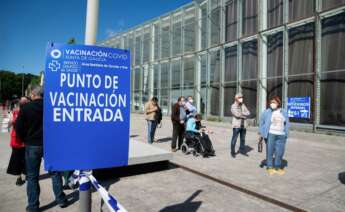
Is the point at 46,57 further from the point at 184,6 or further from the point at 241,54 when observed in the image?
the point at 184,6

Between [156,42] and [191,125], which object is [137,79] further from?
[191,125]

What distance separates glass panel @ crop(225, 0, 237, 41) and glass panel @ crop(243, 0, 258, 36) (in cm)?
96

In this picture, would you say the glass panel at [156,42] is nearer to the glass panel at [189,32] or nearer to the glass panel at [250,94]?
the glass panel at [189,32]

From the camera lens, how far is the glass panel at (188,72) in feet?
82.4

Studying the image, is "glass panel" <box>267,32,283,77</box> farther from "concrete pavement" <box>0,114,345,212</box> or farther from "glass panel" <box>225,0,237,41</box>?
"concrete pavement" <box>0,114,345,212</box>

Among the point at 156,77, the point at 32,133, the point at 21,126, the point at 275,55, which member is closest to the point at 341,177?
the point at 32,133

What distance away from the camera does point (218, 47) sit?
22.1 metres

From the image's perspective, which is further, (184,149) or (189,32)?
(189,32)

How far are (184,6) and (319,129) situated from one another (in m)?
17.4

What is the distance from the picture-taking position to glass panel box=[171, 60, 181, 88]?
2670 cm

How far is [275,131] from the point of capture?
6.07 m

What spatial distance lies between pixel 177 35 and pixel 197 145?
20.8 meters

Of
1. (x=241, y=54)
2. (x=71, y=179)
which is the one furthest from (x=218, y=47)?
(x=71, y=179)

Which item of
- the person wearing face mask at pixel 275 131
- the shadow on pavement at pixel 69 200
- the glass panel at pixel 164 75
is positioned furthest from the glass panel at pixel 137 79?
the shadow on pavement at pixel 69 200
